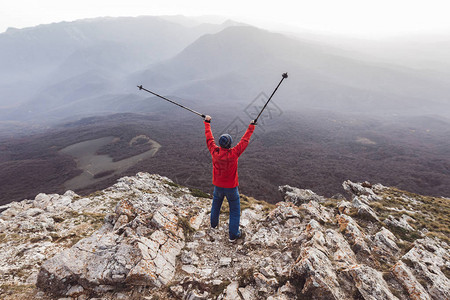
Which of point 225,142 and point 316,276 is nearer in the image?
point 316,276

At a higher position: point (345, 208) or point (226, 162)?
point (226, 162)

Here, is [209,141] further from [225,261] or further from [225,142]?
[225,261]

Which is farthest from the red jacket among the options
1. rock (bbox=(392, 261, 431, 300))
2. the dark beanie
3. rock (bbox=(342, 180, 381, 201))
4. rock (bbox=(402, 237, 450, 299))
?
rock (bbox=(342, 180, 381, 201))

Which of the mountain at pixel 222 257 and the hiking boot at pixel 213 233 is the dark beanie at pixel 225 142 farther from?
→ the hiking boot at pixel 213 233

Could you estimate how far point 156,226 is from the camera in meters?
6.91

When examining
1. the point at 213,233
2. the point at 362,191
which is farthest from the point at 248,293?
the point at 362,191

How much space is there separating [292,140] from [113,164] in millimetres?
79810

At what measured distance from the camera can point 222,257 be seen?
20.2ft

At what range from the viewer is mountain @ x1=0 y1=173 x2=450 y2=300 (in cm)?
486

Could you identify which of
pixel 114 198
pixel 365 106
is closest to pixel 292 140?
pixel 114 198

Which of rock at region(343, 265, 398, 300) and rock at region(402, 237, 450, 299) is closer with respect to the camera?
rock at region(343, 265, 398, 300)

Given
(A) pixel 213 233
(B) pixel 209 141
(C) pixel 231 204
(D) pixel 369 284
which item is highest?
(B) pixel 209 141

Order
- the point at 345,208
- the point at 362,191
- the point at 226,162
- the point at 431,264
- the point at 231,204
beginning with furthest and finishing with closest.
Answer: the point at 362,191 → the point at 345,208 → the point at 231,204 → the point at 431,264 → the point at 226,162

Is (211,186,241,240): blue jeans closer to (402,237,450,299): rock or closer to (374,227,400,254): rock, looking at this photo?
(374,227,400,254): rock
